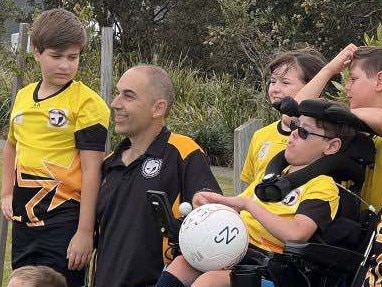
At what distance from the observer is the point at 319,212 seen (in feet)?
10.9

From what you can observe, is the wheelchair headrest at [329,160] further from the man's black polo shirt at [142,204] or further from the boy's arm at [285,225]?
the man's black polo shirt at [142,204]

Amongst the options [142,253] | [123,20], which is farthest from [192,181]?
[123,20]

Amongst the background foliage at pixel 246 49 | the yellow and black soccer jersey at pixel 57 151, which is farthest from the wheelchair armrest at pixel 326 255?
the background foliage at pixel 246 49

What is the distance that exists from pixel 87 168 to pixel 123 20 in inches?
1113

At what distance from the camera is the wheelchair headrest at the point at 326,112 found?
3350mm

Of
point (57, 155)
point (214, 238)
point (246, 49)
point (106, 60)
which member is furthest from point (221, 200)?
point (246, 49)

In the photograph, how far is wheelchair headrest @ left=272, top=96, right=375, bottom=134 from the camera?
11.0 feet

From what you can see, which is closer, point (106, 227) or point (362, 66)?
point (362, 66)

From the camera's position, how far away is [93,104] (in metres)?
4.34

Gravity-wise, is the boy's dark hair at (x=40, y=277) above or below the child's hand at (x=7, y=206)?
below

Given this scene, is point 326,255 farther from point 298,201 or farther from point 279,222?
point 298,201

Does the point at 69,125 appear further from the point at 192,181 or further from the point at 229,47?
the point at 229,47

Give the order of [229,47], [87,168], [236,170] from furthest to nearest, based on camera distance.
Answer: [229,47] < [236,170] < [87,168]

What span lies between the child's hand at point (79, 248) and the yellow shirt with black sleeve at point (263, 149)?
0.99m
